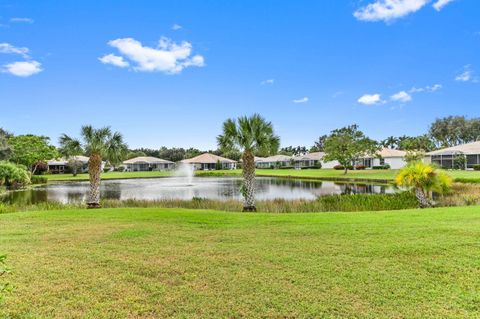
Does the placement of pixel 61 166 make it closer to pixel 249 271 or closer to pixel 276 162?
pixel 276 162

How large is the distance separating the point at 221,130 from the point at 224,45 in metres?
11.4

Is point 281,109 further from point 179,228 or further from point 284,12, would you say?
point 179,228

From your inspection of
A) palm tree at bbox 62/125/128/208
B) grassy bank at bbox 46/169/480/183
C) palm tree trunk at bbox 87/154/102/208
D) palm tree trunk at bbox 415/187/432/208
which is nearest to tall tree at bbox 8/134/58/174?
grassy bank at bbox 46/169/480/183

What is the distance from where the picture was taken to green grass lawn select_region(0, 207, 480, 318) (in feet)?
12.3

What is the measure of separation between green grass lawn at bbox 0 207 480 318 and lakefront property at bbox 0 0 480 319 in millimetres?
33

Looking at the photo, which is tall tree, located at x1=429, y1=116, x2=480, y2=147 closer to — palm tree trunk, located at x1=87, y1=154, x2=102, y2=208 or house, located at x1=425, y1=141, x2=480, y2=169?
house, located at x1=425, y1=141, x2=480, y2=169

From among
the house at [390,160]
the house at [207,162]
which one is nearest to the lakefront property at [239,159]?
the house at [390,160]

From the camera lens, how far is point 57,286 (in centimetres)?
441

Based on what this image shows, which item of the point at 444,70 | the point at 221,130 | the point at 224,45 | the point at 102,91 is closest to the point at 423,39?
the point at 444,70

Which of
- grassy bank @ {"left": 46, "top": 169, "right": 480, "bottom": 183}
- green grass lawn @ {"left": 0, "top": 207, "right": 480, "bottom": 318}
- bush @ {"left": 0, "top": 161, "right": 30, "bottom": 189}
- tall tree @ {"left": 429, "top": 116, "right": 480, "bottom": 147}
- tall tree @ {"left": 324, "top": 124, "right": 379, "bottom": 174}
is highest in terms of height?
tall tree @ {"left": 429, "top": 116, "right": 480, "bottom": 147}

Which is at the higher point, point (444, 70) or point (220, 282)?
point (444, 70)

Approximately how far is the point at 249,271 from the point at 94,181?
1321 cm

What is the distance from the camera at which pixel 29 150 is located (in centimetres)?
4581

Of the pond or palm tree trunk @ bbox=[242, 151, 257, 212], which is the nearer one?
palm tree trunk @ bbox=[242, 151, 257, 212]
